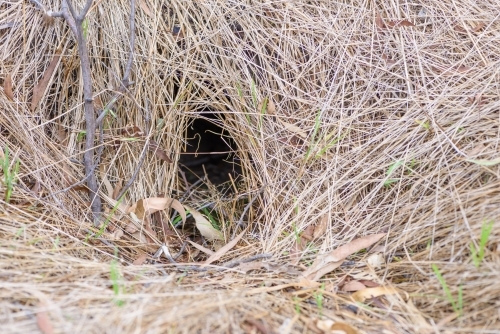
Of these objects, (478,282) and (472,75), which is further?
(472,75)

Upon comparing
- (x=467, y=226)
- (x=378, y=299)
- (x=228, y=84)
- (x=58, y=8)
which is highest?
(x=58, y=8)

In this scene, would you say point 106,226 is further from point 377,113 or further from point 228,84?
point 377,113

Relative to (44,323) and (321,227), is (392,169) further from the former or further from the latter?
(44,323)

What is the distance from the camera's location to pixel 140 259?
1.99 meters

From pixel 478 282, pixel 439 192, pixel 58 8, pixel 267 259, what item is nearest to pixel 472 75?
pixel 439 192

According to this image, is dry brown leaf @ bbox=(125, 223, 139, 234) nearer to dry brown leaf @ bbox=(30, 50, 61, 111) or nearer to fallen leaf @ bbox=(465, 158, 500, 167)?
dry brown leaf @ bbox=(30, 50, 61, 111)

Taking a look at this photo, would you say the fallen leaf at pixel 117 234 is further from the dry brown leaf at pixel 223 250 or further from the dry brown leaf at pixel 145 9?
the dry brown leaf at pixel 145 9

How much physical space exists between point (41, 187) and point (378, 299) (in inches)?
52.2

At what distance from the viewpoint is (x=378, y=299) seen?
1703 mm

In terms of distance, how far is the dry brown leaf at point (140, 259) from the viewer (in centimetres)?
196

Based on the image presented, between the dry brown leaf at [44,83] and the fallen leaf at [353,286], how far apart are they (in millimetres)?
1452

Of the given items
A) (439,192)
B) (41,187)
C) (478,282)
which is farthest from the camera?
(41,187)

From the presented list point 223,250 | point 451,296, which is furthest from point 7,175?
point 451,296

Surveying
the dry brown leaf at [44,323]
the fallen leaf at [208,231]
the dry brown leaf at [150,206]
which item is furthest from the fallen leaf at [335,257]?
the dry brown leaf at [44,323]
